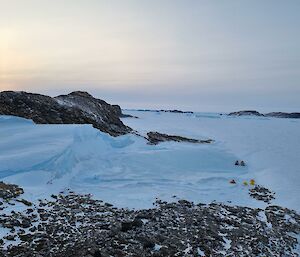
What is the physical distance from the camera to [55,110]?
24.3 metres

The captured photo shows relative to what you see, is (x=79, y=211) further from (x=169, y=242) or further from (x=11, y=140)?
(x=11, y=140)

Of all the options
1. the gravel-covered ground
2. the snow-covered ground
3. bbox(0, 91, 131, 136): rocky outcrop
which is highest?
bbox(0, 91, 131, 136): rocky outcrop

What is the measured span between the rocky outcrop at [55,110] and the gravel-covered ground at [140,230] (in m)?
12.2

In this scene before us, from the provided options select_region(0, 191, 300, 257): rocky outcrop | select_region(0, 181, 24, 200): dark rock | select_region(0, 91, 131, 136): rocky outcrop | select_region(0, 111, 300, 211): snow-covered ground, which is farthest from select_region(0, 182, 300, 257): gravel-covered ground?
select_region(0, 91, 131, 136): rocky outcrop

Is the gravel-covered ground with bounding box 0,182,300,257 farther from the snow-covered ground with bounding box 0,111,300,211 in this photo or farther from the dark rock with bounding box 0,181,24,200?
the snow-covered ground with bounding box 0,111,300,211

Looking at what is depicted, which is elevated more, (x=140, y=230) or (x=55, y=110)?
(x=55, y=110)

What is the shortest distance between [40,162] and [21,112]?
9501mm

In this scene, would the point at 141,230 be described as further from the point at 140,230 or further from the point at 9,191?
the point at 9,191

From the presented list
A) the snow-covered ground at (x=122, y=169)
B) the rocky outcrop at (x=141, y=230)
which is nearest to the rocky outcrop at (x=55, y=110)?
the snow-covered ground at (x=122, y=169)

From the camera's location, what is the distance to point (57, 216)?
32.1 feet

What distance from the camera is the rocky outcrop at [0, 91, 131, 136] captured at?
22.2m

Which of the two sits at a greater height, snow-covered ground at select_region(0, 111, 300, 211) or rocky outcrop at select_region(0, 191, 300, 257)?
snow-covered ground at select_region(0, 111, 300, 211)

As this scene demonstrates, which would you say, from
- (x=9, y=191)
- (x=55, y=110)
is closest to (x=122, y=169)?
(x=9, y=191)

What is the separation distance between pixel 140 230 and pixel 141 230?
3 centimetres
